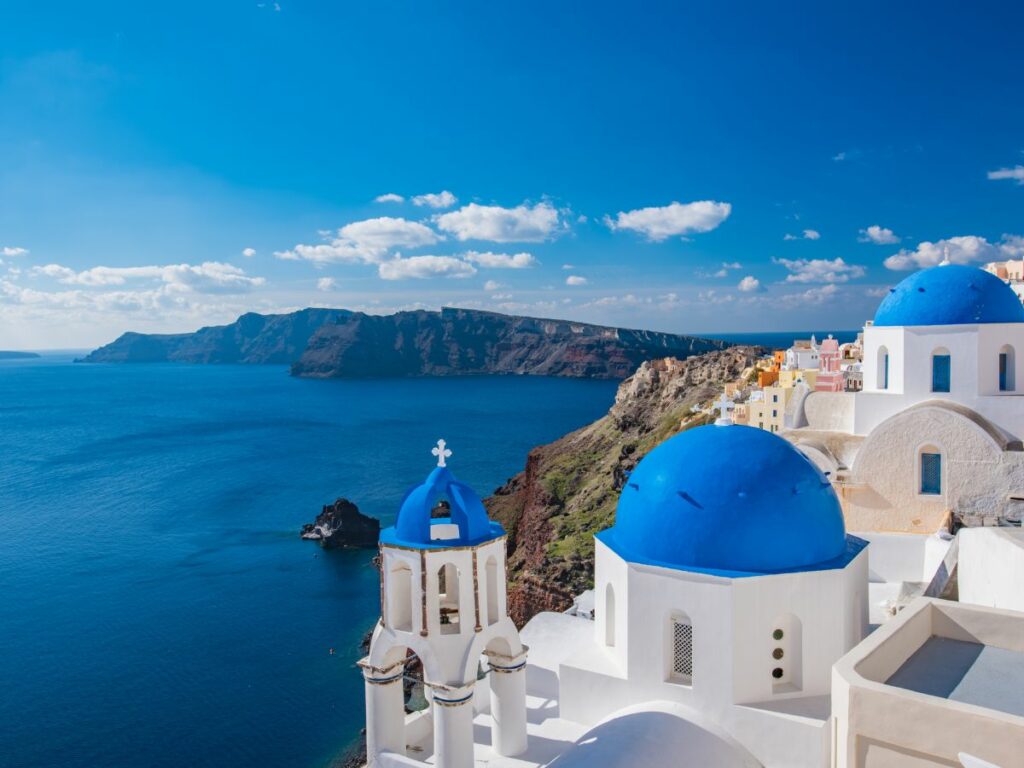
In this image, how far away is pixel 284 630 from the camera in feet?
104

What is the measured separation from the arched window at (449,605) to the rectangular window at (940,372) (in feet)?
33.3

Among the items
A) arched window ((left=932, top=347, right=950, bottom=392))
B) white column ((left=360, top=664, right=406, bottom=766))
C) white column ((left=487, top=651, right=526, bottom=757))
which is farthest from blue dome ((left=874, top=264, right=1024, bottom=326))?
white column ((left=360, top=664, right=406, bottom=766))

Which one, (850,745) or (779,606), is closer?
(850,745)

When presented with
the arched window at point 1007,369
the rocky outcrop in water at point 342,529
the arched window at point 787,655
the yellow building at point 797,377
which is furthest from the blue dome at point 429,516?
the rocky outcrop in water at point 342,529

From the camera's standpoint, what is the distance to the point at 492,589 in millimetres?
9117

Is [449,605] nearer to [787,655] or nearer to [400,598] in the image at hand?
[400,598]

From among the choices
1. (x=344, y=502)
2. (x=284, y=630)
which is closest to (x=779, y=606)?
(x=284, y=630)

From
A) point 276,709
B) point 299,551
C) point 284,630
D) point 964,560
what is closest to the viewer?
point 964,560

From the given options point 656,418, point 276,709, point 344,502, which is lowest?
point 276,709

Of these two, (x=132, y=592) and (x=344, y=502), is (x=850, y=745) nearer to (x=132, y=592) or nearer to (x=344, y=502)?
(x=132, y=592)

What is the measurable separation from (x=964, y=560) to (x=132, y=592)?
35.5 metres

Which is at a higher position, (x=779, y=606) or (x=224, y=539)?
(x=779, y=606)

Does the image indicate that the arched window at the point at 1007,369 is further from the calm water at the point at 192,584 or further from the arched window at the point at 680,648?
the calm water at the point at 192,584

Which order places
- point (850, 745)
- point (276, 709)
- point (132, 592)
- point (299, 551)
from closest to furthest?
point (850, 745) < point (276, 709) < point (132, 592) < point (299, 551)
